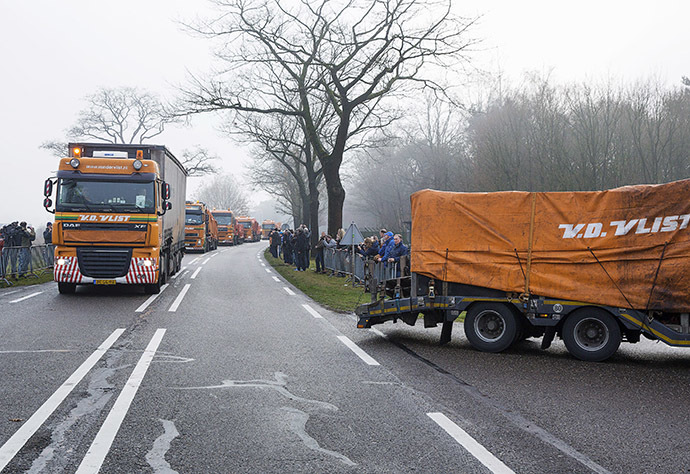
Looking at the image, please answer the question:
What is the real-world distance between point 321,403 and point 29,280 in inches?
677

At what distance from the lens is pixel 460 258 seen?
965 centimetres

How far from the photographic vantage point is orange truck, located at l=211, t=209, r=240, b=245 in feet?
194

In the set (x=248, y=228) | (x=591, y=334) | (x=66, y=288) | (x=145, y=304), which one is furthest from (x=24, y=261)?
(x=248, y=228)

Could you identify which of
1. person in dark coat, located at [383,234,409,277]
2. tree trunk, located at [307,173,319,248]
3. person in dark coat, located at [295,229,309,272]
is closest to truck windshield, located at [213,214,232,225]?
tree trunk, located at [307,173,319,248]

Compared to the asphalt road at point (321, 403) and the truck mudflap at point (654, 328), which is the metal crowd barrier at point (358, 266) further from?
the truck mudflap at point (654, 328)

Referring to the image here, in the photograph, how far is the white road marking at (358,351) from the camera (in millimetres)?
8383

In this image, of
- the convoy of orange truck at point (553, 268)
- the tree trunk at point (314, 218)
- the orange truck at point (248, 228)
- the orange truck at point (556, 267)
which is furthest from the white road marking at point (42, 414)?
the orange truck at point (248, 228)

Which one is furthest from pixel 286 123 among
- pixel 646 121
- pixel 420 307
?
pixel 420 307

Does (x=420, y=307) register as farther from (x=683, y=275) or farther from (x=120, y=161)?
(x=120, y=161)

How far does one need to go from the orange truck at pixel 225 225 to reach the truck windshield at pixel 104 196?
4236cm

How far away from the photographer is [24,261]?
69.2 ft

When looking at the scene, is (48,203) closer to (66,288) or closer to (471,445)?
(66,288)

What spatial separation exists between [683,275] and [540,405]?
311 cm

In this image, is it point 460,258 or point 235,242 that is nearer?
point 460,258
